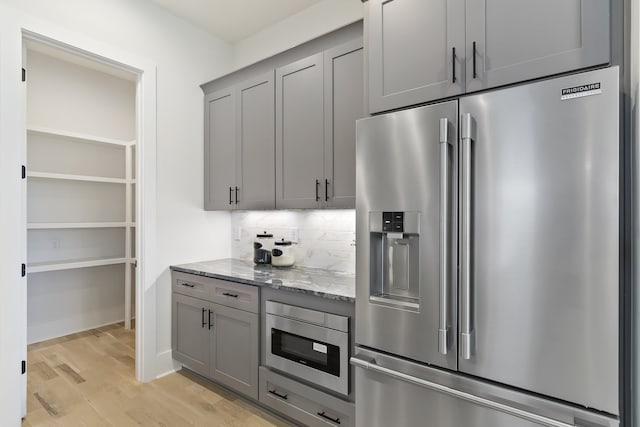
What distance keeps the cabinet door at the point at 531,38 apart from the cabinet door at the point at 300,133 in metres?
1.13

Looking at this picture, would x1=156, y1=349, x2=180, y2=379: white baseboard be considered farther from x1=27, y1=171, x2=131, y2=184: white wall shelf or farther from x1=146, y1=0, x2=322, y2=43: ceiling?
x1=146, y1=0, x2=322, y2=43: ceiling

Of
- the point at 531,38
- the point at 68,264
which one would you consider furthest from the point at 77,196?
the point at 531,38

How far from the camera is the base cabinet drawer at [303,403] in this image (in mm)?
1936

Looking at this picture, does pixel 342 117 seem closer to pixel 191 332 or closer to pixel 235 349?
pixel 235 349

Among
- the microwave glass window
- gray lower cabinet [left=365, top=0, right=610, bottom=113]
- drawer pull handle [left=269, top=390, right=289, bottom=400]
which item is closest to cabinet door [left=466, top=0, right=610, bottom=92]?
gray lower cabinet [left=365, top=0, right=610, bottom=113]

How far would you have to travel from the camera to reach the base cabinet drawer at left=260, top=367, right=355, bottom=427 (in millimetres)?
1936

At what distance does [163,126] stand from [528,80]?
2.65m

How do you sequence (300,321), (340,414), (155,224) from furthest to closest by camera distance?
(155,224) → (300,321) → (340,414)

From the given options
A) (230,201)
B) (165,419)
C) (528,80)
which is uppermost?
(528,80)

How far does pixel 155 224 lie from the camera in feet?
9.43

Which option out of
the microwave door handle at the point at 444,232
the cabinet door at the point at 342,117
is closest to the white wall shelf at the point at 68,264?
the cabinet door at the point at 342,117

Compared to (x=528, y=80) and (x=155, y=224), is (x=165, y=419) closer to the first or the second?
(x=155, y=224)

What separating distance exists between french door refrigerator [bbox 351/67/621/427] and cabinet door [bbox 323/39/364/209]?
53 cm

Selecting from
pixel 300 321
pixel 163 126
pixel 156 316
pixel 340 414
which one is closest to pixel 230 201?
Answer: pixel 163 126
